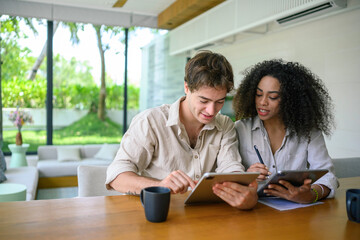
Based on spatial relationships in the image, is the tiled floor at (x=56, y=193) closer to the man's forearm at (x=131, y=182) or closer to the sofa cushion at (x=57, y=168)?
the sofa cushion at (x=57, y=168)

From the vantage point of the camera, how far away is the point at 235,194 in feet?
3.88

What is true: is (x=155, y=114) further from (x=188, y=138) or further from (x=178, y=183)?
(x=178, y=183)

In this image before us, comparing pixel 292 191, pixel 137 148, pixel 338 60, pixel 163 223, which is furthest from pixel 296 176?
pixel 338 60

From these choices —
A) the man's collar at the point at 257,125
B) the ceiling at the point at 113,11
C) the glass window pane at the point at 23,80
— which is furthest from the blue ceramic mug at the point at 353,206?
the glass window pane at the point at 23,80

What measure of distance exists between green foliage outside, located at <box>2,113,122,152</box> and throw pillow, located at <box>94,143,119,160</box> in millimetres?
1187

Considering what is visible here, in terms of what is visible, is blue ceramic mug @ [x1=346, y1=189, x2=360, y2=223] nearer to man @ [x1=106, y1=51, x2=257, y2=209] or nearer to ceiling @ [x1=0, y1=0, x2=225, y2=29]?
man @ [x1=106, y1=51, x2=257, y2=209]

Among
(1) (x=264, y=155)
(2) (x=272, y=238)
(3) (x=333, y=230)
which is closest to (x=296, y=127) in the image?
(1) (x=264, y=155)

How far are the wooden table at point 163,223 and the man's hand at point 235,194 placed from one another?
0.11 ft

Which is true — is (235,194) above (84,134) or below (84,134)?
above

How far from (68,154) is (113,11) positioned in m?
2.76

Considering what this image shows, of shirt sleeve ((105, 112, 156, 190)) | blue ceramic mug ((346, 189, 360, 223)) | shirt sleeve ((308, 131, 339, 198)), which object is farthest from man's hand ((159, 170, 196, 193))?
shirt sleeve ((308, 131, 339, 198))

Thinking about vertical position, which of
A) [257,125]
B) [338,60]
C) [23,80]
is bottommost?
[257,125]

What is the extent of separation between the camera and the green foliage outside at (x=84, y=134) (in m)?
6.03

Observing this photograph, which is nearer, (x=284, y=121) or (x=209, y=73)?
(x=209, y=73)
